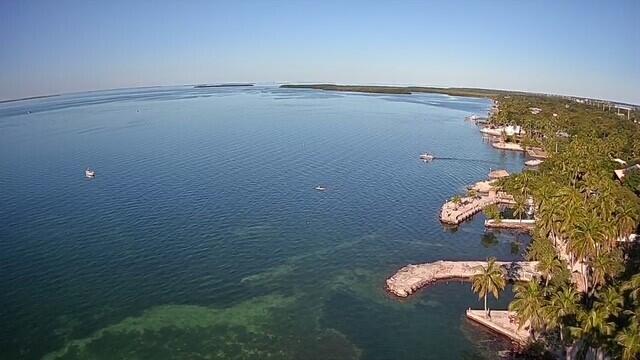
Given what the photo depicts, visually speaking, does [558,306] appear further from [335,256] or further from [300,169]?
[300,169]

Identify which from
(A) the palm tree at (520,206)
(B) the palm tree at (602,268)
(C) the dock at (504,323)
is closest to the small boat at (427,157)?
(A) the palm tree at (520,206)

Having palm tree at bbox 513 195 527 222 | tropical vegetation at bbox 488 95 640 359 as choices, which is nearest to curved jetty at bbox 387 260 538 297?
tropical vegetation at bbox 488 95 640 359

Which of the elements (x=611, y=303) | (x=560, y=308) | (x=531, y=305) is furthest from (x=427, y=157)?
(x=611, y=303)

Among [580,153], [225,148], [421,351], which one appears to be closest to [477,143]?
[580,153]

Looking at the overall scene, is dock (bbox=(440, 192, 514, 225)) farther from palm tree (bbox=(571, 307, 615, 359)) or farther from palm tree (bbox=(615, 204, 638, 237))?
palm tree (bbox=(571, 307, 615, 359))

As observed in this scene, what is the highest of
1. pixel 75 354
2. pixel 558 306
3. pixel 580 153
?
pixel 580 153

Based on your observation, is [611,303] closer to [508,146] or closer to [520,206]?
[520,206]

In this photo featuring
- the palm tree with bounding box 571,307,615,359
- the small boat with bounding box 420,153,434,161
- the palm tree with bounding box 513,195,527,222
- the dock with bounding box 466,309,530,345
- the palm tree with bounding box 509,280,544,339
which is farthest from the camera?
the small boat with bounding box 420,153,434,161
